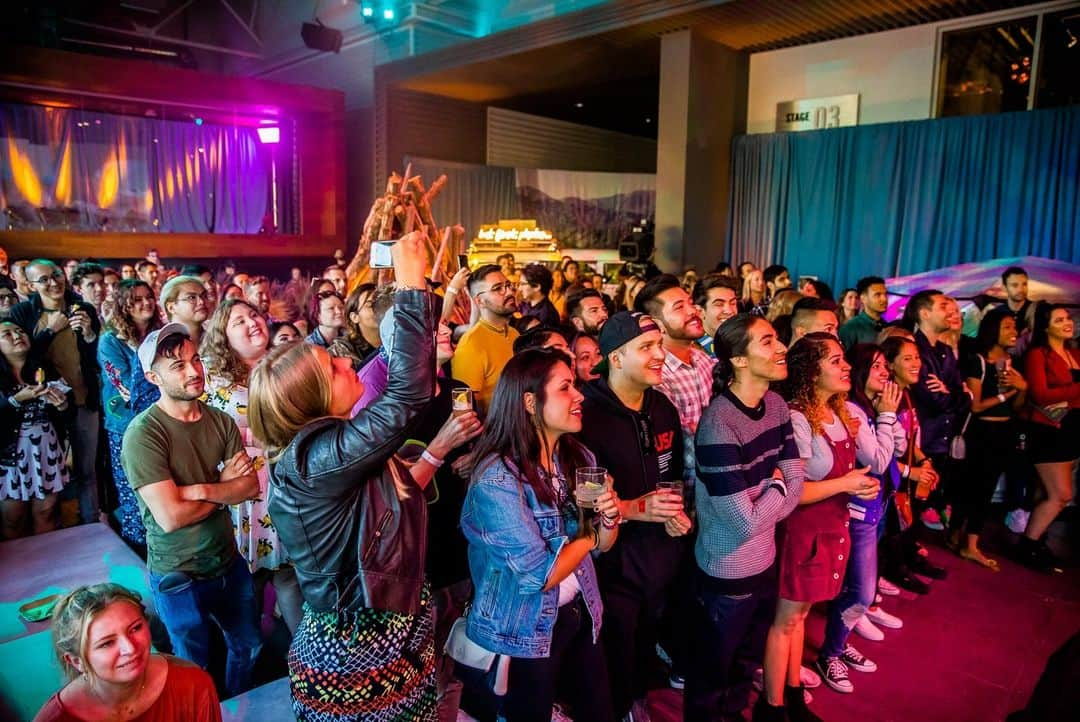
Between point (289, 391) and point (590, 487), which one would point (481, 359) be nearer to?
point (590, 487)

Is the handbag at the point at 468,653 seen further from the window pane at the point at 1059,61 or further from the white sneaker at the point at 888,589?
the window pane at the point at 1059,61

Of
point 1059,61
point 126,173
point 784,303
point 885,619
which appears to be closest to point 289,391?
point 885,619

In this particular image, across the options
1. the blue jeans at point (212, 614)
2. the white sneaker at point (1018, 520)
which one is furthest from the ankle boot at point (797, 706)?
the white sneaker at point (1018, 520)

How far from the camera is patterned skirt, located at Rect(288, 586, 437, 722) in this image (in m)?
1.68

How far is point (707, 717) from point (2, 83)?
1245 cm

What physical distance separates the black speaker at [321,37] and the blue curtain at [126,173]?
205 cm

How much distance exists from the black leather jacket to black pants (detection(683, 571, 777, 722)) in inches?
50.6

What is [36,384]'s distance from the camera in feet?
13.4

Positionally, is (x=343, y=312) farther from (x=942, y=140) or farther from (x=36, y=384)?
(x=942, y=140)

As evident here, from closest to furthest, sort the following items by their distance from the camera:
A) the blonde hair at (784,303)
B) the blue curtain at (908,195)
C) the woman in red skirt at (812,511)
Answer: the woman in red skirt at (812,511)
the blonde hair at (784,303)
the blue curtain at (908,195)

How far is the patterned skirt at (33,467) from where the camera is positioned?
401 cm

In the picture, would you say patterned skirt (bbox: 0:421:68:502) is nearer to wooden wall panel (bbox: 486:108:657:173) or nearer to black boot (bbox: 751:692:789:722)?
black boot (bbox: 751:692:789:722)

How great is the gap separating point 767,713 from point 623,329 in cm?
166

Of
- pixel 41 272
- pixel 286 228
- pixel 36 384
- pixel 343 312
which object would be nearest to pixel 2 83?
pixel 286 228
